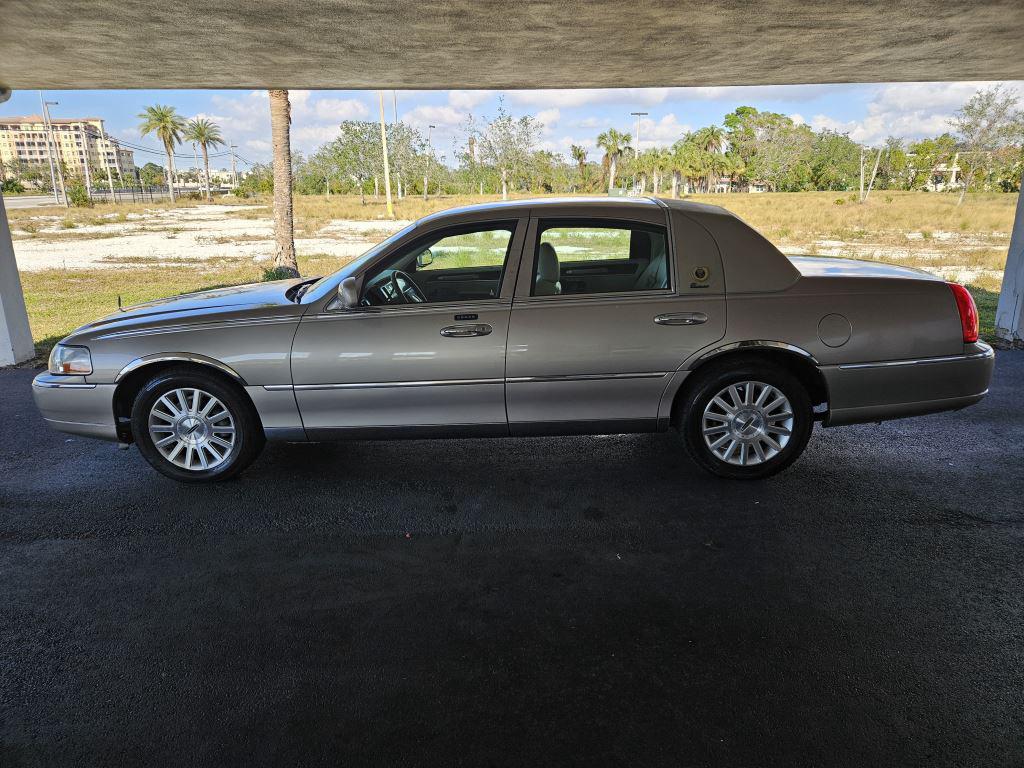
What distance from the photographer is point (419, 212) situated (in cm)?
3816

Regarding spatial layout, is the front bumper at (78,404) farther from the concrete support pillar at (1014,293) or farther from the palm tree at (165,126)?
the palm tree at (165,126)

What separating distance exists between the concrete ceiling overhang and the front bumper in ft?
10.2

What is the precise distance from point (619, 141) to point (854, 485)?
6876cm

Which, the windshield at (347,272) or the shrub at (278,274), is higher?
the windshield at (347,272)

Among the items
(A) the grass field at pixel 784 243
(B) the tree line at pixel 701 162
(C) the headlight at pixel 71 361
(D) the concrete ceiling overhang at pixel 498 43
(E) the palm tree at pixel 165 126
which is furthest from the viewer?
(E) the palm tree at pixel 165 126

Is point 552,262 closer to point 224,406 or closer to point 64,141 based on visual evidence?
point 224,406

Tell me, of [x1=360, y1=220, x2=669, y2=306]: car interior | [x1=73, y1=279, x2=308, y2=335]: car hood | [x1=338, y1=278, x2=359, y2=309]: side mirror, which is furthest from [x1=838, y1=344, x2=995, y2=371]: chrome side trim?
[x1=73, y1=279, x2=308, y2=335]: car hood

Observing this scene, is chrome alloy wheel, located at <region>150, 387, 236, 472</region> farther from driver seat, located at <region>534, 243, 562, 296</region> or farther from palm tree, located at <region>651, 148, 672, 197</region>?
palm tree, located at <region>651, 148, 672, 197</region>

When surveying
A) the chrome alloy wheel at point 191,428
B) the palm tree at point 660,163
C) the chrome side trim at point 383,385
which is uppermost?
the palm tree at point 660,163

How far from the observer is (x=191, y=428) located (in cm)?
448

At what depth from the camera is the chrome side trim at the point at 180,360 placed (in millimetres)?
4336

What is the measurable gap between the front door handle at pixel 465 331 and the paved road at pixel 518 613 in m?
1.00

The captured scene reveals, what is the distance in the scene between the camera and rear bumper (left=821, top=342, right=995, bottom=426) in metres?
4.30

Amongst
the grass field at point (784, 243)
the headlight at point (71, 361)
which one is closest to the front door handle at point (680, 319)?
the headlight at point (71, 361)
